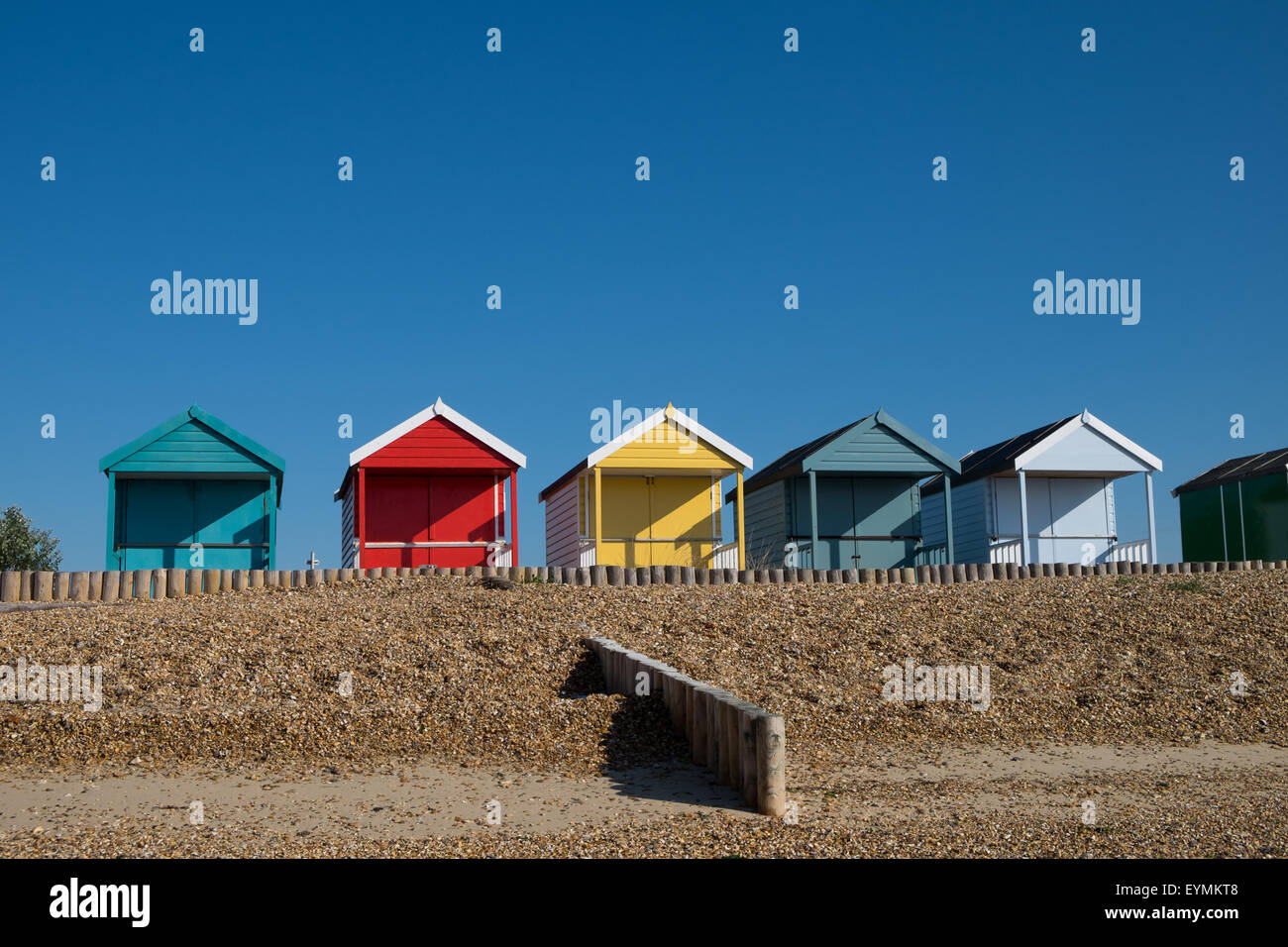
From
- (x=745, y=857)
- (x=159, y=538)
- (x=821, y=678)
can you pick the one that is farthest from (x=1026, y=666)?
(x=159, y=538)

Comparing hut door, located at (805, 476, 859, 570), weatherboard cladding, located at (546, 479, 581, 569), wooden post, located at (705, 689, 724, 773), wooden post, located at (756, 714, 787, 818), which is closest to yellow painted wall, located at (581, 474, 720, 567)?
weatherboard cladding, located at (546, 479, 581, 569)

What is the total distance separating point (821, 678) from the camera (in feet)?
35.5

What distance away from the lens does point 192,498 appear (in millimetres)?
19609

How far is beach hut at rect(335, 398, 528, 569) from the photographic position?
64.2ft

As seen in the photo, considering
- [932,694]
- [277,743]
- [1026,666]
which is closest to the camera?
[277,743]

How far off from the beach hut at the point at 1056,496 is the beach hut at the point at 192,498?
14.9 meters

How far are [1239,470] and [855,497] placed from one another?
1099 cm

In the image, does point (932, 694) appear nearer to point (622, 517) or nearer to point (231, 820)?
point (231, 820)

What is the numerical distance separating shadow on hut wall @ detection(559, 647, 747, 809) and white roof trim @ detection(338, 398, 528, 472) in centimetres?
1093

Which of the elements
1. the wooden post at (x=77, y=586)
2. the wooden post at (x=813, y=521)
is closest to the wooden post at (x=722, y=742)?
the wooden post at (x=77, y=586)

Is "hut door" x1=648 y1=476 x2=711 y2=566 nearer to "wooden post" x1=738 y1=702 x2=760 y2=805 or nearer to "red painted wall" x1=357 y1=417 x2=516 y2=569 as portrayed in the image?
"red painted wall" x1=357 y1=417 x2=516 y2=569

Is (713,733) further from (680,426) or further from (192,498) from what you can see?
(192,498)

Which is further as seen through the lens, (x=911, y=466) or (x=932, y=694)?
(x=911, y=466)
